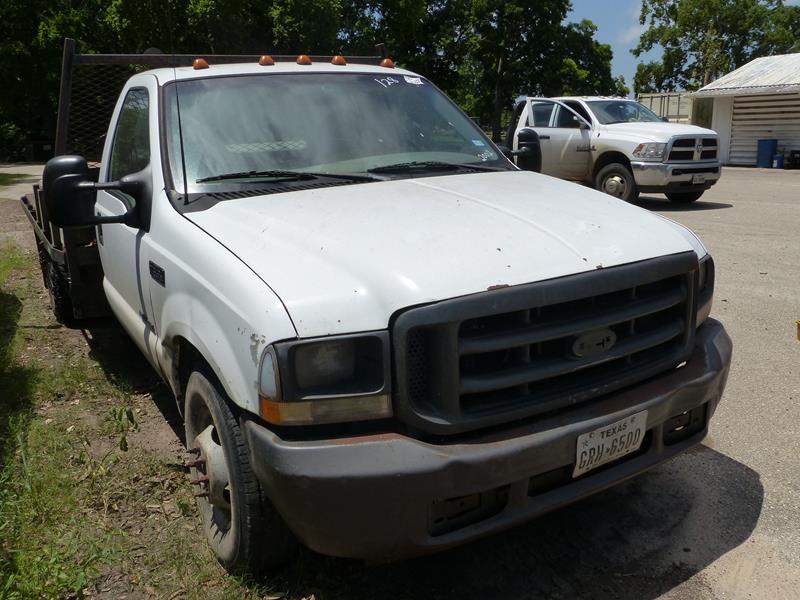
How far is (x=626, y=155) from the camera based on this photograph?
13016 mm

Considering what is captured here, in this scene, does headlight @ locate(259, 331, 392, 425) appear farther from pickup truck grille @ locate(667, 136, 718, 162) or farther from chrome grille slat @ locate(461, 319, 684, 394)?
pickup truck grille @ locate(667, 136, 718, 162)

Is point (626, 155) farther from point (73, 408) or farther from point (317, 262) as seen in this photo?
point (317, 262)

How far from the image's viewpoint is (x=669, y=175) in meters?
12.6

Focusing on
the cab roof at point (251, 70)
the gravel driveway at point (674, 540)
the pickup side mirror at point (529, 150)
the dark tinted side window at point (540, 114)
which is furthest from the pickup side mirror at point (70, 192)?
the dark tinted side window at point (540, 114)

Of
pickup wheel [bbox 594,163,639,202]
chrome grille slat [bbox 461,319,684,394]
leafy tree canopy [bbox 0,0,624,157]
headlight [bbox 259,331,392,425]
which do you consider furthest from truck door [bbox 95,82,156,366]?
leafy tree canopy [bbox 0,0,624,157]

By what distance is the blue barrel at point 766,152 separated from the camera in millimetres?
23531

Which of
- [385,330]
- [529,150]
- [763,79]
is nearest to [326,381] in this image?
[385,330]

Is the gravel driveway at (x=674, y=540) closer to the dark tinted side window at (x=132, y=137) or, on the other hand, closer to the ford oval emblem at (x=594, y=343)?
the ford oval emblem at (x=594, y=343)

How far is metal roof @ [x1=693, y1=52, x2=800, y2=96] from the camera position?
23047 mm

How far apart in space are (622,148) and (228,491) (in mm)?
11511

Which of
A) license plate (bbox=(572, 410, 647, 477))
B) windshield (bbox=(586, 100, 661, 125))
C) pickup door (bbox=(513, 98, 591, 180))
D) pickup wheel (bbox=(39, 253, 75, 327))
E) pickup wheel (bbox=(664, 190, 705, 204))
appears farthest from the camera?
pickup wheel (bbox=(664, 190, 705, 204))

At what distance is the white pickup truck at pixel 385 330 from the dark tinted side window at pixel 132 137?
123mm

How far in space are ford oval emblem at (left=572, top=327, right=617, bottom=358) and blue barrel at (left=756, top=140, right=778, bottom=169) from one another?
78.0 feet

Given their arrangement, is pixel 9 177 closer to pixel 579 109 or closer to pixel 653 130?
pixel 579 109
